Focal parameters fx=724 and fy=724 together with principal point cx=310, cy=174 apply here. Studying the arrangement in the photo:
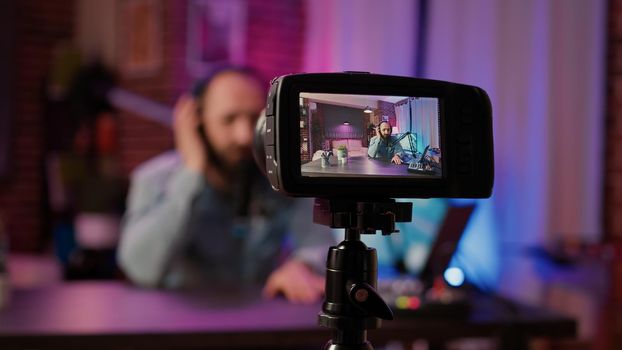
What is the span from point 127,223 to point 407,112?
163cm

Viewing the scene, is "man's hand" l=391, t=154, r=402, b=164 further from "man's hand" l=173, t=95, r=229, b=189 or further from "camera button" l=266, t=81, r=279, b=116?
"man's hand" l=173, t=95, r=229, b=189

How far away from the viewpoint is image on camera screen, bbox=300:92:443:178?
0.64 metres

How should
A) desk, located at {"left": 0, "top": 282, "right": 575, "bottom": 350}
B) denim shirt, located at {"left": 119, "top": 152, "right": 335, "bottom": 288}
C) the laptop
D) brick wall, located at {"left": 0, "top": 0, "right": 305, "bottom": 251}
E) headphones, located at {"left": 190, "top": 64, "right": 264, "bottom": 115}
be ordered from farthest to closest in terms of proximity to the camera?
brick wall, located at {"left": 0, "top": 0, "right": 305, "bottom": 251}
headphones, located at {"left": 190, "top": 64, "right": 264, "bottom": 115}
denim shirt, located at {"left": 119, "top": 152, "right": 335, "bottom": 288}
the laptop
desk, located at {"left": 0, "top": 282, "right": 575, "bottom": 350}

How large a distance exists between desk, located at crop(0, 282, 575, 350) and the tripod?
0.73 metres

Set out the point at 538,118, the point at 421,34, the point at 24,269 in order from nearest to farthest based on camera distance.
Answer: the point at 538,118 < the point at 421,34 < the point at 24,269

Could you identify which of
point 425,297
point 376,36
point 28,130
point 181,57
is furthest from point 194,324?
point 28,130

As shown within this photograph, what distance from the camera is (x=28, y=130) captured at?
4398 mm

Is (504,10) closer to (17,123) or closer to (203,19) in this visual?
(203,19)

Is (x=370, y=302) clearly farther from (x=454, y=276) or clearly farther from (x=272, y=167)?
(x=454, y=276)

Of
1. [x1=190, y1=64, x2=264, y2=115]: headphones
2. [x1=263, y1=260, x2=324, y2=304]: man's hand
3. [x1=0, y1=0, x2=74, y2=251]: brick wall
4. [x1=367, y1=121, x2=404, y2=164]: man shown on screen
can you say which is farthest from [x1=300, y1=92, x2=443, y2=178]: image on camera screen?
[x1=0, y1=0, x2=74, y2=251]: brick wall

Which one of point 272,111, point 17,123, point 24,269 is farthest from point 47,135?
point 272,111

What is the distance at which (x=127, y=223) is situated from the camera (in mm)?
2139

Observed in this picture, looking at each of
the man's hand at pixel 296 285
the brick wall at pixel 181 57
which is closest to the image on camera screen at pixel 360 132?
the man's hand at pixel 296 285

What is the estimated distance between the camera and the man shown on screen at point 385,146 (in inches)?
25.6
